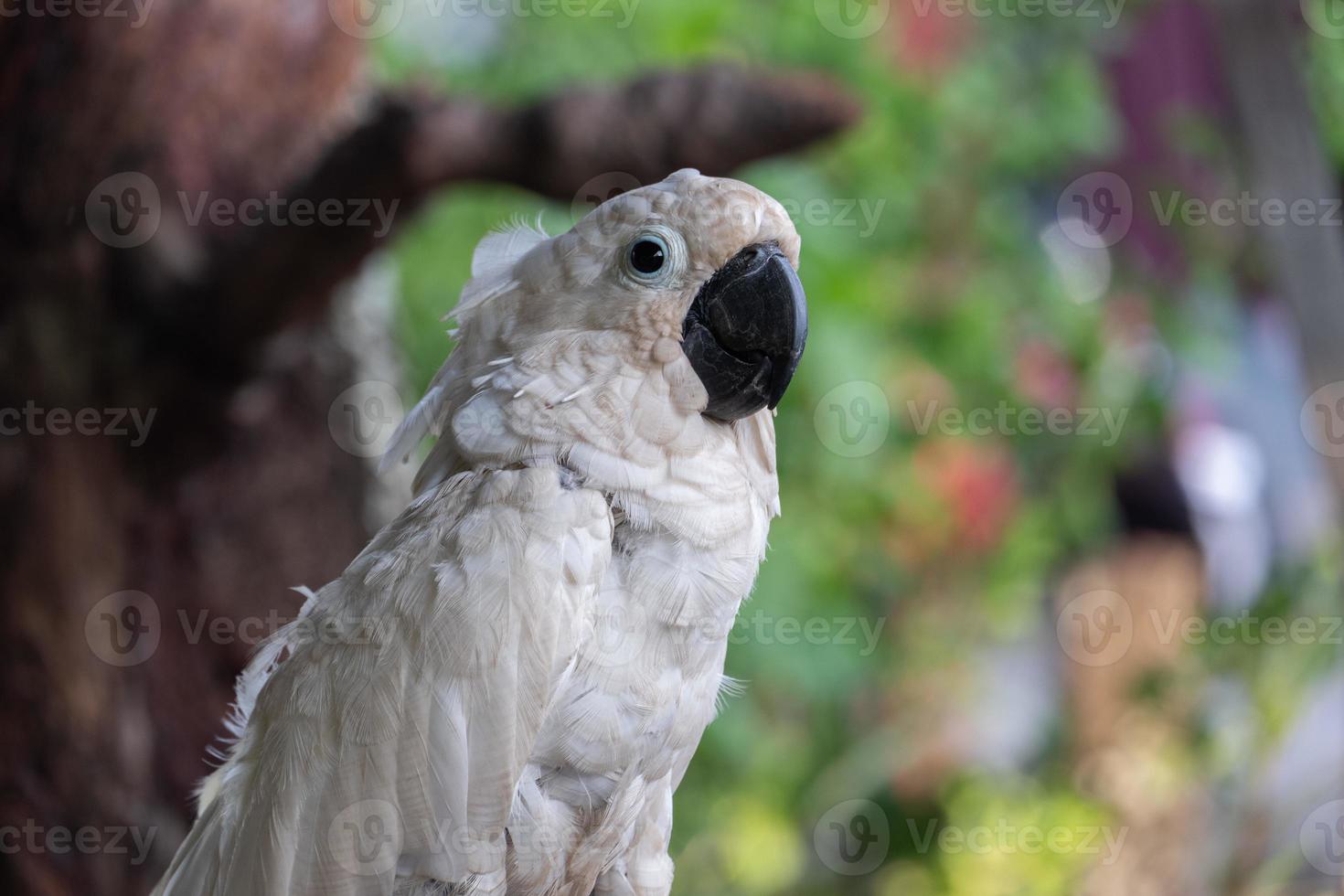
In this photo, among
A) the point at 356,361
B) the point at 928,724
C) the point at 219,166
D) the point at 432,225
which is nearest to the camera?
the point at 219,166

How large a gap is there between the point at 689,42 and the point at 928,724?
2208mm

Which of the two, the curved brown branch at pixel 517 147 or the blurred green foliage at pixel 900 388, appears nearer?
the curved brown branch at pixel 517 147

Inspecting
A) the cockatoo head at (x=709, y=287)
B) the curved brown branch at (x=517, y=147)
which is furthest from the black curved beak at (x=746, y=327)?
the curved brown branch at (x=517, y=147)

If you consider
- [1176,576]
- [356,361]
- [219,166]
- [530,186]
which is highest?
[219,166]

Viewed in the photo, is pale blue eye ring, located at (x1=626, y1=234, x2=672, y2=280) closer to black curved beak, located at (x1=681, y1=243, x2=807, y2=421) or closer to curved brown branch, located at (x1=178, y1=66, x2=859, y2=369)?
black curved beak, located at (x1=681, y1=243, x2=807, y2=421)

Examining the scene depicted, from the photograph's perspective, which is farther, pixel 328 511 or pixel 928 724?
pixel 928 724

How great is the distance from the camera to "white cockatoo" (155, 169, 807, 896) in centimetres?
108

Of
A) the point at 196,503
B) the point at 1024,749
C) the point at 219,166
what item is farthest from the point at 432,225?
the point at 1024,749

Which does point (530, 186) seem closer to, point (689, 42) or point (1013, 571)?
point (689, 42)

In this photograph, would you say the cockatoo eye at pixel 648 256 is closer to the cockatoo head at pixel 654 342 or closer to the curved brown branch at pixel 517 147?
the cockatoo head at pixel 654 342

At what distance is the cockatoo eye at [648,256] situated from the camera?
1.13 m

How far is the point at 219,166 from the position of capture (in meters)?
2.12

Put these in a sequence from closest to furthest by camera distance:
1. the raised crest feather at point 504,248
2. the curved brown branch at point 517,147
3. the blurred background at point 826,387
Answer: the raised crest feather at point 504,248
the curved brown branch at point 517,147
the blurred background at point 826,387

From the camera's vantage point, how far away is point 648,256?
3.73 feet
